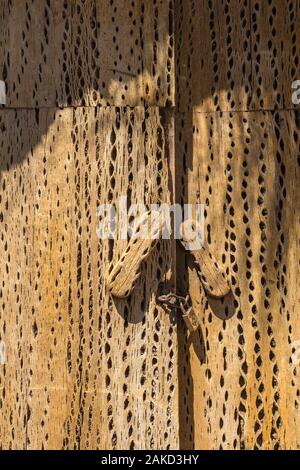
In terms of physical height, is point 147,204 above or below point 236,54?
below

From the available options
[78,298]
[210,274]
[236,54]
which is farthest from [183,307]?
[236,54]

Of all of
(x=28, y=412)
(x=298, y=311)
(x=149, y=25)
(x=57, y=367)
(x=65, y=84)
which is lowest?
(x=28, y=412)

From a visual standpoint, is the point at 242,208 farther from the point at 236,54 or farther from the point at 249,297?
the point at 236,54

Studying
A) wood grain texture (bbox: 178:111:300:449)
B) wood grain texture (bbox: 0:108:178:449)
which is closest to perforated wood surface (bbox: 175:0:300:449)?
wood grain texture (bbox: 178:111:300:449)

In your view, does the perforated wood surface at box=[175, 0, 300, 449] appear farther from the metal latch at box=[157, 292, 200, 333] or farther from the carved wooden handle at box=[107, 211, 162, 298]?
the carved wooden handle at box=[107, 211, 162, 298]

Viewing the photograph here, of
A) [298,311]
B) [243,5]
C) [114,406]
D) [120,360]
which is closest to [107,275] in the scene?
[120,360]

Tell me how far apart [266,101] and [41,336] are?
45.9 inches

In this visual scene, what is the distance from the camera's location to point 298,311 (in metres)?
2.33

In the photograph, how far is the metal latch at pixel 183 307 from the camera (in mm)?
2336

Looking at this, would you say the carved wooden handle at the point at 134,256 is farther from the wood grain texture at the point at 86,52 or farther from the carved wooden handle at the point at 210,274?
the wood grain texture at the point at 86,52

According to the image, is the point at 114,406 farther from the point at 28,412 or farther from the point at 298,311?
the point at 298,311

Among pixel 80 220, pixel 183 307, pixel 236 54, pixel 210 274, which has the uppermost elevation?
pixel 236 54

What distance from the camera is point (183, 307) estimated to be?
2344 millimetres

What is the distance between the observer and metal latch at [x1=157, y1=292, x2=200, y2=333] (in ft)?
7.66
